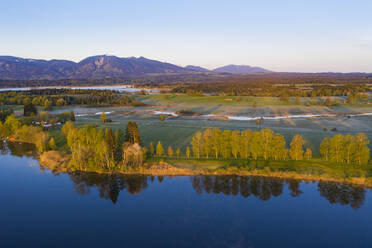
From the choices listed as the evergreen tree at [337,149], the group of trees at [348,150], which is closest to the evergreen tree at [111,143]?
the group of trees at [348,150]

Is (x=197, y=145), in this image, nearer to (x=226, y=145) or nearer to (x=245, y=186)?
(x=226, y=145)

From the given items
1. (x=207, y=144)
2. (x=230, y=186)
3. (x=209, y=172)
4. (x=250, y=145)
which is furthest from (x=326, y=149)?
(x=209, y=172)

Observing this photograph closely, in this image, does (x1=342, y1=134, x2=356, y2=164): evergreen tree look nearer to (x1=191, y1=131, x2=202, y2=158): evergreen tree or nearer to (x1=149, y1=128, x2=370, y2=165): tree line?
(x1=149, y1=128, x2=370, y2=165): tree line

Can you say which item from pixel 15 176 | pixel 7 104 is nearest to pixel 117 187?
pixel 15 176

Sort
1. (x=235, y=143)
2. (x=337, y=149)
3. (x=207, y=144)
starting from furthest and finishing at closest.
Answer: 1. (x=207, y=144)
2. (x=235, y=143)
3. (x=337, y=149)

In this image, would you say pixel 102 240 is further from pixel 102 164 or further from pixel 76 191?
pixel 102 164

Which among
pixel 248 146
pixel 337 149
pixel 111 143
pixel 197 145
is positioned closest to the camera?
pixel 337 149

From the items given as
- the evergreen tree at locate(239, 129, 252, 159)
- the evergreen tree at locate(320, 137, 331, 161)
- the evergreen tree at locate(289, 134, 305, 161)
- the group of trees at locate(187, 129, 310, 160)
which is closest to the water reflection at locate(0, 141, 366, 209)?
the evergreen tree at locate(239, 129, 252, 159)
